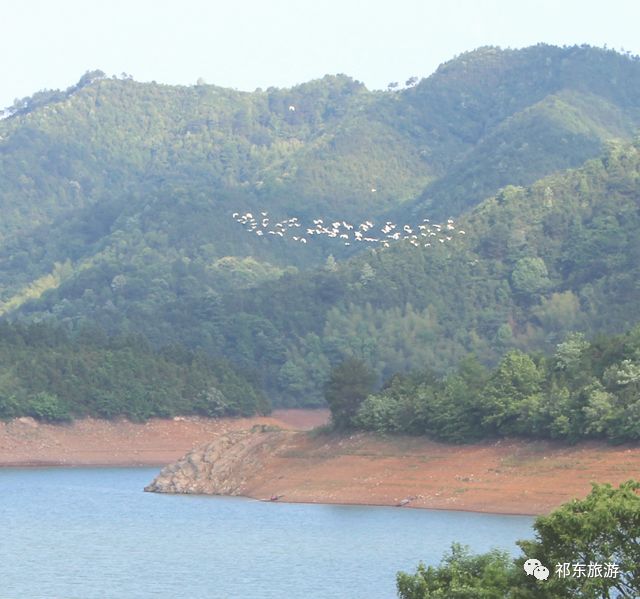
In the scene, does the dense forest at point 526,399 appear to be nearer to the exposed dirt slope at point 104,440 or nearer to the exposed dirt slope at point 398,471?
the exposed dirt slope at point 398,471

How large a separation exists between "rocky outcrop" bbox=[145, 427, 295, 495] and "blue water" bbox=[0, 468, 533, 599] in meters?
3.42

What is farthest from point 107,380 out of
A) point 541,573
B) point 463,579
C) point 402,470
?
point 541,573

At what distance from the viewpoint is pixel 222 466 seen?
95438 mm

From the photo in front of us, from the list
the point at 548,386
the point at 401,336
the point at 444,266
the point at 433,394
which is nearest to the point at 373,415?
the point at 433,394

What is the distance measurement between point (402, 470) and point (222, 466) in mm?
14764

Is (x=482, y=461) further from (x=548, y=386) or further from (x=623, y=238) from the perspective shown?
(x=623, y=238)

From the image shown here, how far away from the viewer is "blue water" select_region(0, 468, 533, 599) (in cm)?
5497

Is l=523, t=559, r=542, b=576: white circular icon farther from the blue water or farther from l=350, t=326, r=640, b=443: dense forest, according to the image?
l=350, t=326, r=640, b=443: dense forest

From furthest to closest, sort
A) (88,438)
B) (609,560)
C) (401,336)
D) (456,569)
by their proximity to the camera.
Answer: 1. (401,336)
2. (88,438)
3. (456,569)
4. (609,560)

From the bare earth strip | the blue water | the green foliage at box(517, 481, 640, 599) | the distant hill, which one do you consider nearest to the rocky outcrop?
the bare earth strip

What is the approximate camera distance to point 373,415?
91562mm

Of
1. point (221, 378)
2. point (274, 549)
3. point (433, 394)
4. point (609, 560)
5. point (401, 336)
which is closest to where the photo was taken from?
point (609, 560)

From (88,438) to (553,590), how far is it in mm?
96595

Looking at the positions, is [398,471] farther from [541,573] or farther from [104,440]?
[541,573]
